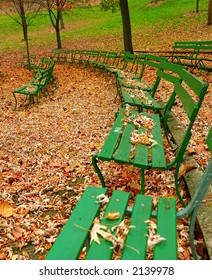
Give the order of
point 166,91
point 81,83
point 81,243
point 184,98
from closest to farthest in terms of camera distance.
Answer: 1. point 81,243
2. point 184,98
3. point 166,91
4. point 81,83

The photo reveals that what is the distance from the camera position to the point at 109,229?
6.49 ft

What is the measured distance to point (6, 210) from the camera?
145 inches

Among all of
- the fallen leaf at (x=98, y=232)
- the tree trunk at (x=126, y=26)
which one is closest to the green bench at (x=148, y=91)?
the fallen leaf at (x=98, y=232)

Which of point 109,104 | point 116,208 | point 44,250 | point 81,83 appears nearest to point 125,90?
point 109,104

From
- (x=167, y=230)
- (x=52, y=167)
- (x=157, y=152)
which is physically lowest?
(x=52, y=167)

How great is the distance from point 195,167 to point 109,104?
469 cm

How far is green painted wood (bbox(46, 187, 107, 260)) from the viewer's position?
5.72 feet

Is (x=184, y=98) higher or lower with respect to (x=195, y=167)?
higher

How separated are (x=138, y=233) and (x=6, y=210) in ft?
7.22

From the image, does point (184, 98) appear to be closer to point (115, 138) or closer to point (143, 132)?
point (143, 132)

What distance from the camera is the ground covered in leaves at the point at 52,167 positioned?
327 cm

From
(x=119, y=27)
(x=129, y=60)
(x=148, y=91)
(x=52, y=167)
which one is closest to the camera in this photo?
(x=52, y=167)

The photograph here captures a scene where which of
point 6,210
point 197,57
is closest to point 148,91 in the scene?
point 6,210

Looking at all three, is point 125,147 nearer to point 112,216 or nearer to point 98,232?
point 112,216
